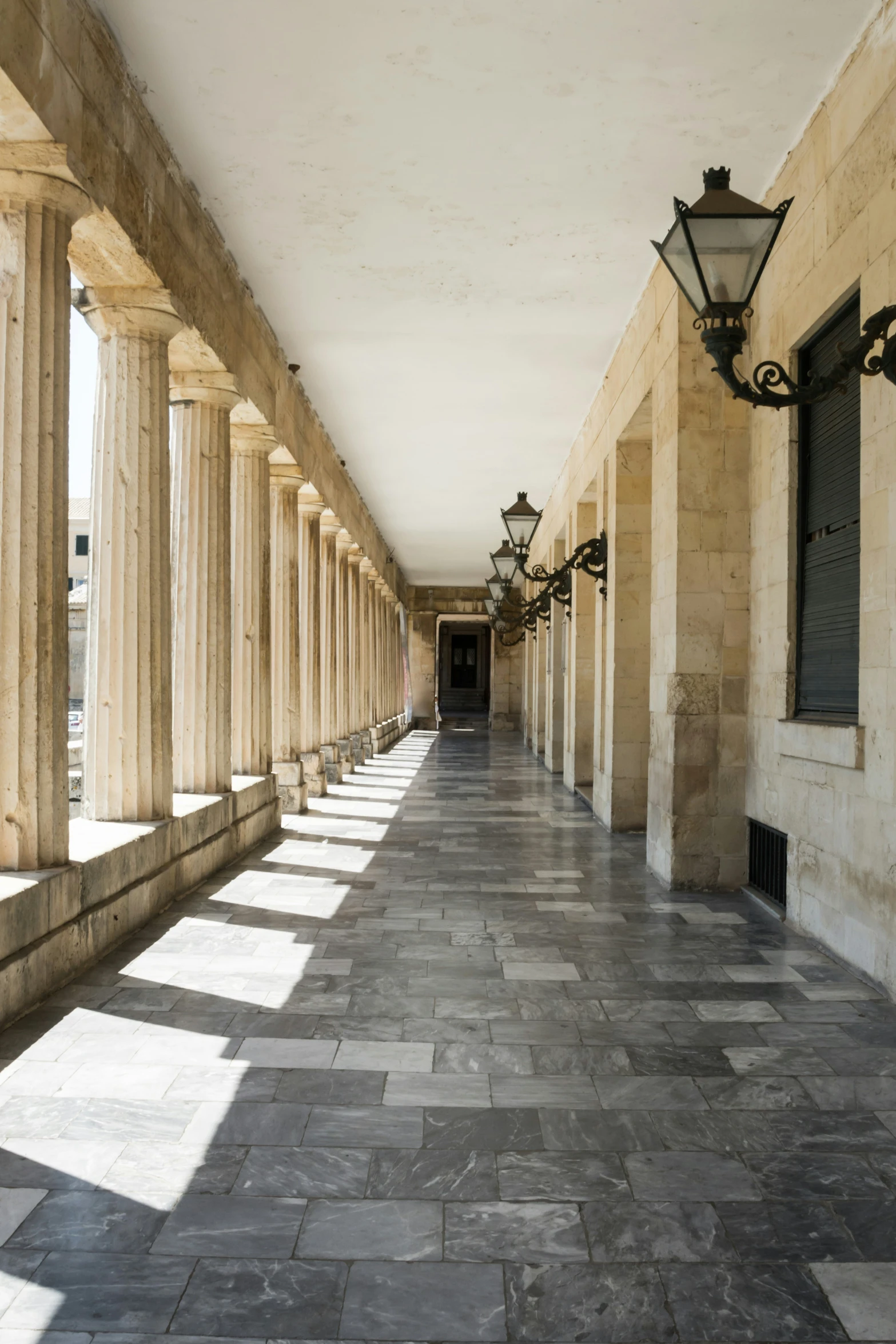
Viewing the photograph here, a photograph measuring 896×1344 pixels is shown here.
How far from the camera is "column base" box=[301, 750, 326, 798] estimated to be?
13656mm

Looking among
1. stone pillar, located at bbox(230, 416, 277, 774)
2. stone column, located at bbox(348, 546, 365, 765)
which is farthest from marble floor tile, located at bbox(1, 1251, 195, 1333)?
stone column, located at bbox(348, 546, 365, 765)

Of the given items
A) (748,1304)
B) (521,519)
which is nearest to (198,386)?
(521,519)

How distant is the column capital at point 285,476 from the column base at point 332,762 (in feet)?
14.4

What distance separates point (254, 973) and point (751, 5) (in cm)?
537

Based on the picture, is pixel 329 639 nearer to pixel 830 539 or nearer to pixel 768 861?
pixel 768 861

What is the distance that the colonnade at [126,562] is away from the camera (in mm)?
4836

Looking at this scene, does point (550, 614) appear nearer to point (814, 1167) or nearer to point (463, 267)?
point (463, 267)

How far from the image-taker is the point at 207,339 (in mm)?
7645

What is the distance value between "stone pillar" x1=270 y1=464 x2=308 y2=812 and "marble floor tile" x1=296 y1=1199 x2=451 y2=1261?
30.3 feet

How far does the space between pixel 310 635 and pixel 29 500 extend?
30.3 feet

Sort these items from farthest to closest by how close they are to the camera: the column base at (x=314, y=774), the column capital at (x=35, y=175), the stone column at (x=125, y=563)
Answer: the column base at (x=314, y=774), the stone column at (x=125, y=563), the column capital at (x=35, y=175)

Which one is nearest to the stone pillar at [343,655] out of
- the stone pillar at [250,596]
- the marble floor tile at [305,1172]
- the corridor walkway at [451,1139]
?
the stone pillar at [250,596]

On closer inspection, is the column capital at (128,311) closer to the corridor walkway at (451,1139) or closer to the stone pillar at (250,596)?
the stone pillar at (250,596)

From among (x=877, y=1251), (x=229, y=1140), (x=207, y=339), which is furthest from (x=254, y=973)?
(x=207, y=339)
